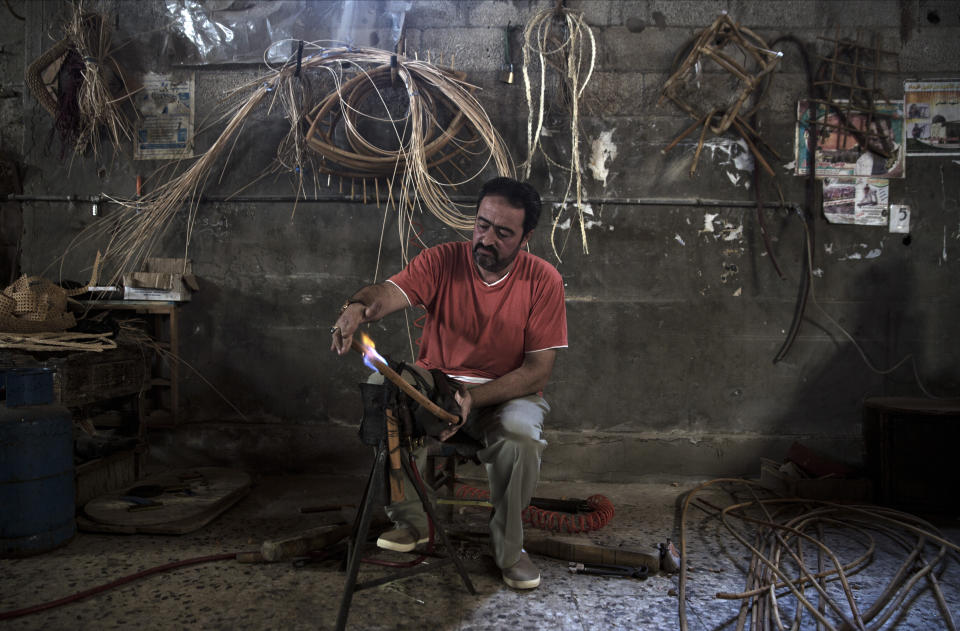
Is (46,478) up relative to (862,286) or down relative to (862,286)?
down

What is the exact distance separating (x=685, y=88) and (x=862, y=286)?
1.53m

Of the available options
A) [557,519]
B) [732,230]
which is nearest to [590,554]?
[557,519]

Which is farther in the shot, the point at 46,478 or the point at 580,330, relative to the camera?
the point at 580,330

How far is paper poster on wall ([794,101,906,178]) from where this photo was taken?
10.7 feet

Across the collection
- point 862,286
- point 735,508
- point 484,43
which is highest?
point 484,43

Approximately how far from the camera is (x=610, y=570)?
2164mm

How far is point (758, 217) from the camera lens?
329 centimetres

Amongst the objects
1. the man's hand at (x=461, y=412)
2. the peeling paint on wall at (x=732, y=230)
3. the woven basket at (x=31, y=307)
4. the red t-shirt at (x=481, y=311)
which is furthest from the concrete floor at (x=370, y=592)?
the peeling paint on wall at (x=732, y=230)

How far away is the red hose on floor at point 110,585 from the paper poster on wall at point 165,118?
2.30 metres

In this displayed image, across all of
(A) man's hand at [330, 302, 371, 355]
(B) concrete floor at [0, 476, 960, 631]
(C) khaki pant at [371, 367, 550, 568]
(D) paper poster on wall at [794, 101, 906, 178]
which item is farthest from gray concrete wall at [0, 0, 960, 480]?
(A) man's hand at [330, 302, 371, 355]

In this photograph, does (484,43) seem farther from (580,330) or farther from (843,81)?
(843,81)

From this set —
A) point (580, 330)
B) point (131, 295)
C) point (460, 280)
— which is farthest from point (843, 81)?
point (131, 295)

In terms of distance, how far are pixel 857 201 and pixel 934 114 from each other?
0.64m

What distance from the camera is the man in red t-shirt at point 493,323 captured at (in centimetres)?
211
